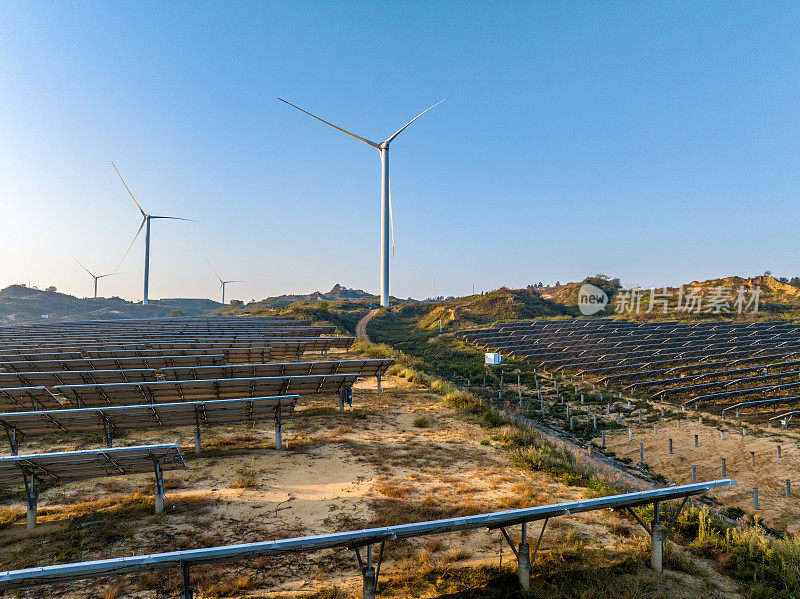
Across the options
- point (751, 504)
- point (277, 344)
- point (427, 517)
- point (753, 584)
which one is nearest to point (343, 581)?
point (427, 517)

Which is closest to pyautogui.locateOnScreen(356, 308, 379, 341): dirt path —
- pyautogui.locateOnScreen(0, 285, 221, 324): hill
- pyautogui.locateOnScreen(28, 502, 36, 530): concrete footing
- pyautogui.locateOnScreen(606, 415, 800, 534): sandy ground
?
pyautogui.locateOnScreen(606, 415, 800, 534): sandy ground

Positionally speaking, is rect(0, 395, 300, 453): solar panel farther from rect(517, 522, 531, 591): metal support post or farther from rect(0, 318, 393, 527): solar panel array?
rect(517, 522, 531, 591): metal support post

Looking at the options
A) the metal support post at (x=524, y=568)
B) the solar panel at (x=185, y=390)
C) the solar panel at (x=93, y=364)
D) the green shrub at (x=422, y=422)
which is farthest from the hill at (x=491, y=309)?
the metal support post at (x=524, y=568)

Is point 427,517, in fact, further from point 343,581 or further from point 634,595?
point 634,595

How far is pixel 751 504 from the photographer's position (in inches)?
505

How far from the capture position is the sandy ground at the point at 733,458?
42.4 feet

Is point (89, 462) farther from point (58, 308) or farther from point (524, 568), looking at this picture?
point (58, 308)

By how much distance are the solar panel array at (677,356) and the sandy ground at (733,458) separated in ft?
10.5

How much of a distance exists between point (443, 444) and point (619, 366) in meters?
24.1

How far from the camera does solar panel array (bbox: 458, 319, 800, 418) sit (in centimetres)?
2591

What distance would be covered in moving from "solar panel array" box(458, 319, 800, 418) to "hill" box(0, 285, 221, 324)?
100911mm

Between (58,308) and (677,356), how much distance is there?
507 ft

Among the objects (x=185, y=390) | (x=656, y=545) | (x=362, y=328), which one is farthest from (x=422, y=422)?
(x=362, y=328)

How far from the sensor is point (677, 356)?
35938 mm
